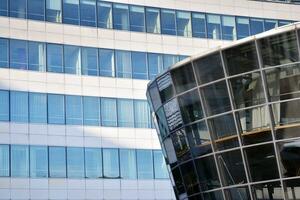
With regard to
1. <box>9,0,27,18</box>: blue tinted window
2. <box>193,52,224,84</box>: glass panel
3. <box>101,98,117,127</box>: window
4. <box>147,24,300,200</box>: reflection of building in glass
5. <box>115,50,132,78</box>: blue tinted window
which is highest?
<box>9,0,27,18</box>: blue tinted window

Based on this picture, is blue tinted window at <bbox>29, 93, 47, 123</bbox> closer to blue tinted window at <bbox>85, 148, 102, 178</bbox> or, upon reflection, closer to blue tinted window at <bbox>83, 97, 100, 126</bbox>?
blue tinted window at <bbox>83, 97, 100, 126</bbox>

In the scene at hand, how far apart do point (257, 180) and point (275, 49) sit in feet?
14.8

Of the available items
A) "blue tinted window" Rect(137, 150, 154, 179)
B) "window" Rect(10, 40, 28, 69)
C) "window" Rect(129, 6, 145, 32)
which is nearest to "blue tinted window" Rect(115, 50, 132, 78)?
"window" Rect(129, 6, 145, 32)

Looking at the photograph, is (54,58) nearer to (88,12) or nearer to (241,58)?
(88,12)

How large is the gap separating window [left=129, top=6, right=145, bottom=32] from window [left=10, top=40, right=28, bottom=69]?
7.09 meters

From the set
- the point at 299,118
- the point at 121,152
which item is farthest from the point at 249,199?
the point at 121,152

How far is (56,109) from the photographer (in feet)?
136

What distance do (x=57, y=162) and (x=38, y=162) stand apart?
3.52 ft

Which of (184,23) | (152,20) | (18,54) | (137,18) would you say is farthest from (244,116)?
(184,23)

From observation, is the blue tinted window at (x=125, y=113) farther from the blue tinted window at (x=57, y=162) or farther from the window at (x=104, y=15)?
the window at (x=104, y=15)

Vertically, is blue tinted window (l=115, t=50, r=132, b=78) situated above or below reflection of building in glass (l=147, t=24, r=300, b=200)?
above

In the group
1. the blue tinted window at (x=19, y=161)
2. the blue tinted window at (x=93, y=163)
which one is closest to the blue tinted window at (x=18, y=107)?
the blue tinted window at (x=19, y=161)

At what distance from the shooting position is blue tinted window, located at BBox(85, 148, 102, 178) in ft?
135

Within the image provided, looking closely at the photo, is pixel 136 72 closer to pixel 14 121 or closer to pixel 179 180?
pixel 14 121
